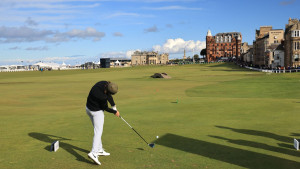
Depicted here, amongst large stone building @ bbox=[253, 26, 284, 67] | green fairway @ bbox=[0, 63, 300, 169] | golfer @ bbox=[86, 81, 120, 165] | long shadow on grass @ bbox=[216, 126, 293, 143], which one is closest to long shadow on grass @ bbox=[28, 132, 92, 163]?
green fairway @ bbox=[0, 63, 300, 169]

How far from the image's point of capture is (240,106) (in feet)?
70.0

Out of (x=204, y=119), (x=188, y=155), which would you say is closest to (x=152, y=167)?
(x=188, y=155)

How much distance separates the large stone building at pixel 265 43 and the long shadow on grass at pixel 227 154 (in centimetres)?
11760

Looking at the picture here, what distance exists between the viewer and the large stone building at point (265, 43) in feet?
413

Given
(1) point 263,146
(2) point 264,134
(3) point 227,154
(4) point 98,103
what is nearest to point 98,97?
(4) point 98,103

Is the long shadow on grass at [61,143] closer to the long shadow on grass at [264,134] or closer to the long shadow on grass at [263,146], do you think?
the long shadow on grass at [263,146]

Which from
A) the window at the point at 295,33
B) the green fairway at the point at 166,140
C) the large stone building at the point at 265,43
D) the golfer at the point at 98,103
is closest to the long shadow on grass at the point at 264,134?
the green fairway at the point at 166,140

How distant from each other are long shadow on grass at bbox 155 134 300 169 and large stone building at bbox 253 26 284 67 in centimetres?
11760

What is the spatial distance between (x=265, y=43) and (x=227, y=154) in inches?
5144

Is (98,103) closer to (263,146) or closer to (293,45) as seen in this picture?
(263,146)

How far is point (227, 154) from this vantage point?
10016 millimetres

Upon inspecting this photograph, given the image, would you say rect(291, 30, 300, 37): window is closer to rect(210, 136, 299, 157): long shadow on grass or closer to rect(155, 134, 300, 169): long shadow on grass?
rect(210, 136, 299, 157): long shadow on grass

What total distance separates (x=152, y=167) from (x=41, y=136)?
249 inches

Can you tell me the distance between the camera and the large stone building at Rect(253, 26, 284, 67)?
126000 millimetres
